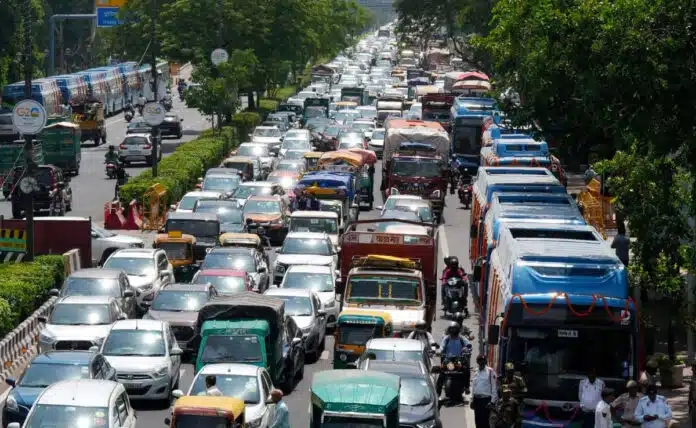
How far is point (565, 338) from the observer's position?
68.5 feet

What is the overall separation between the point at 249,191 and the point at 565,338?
97.6ft

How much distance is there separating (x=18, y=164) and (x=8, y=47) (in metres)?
44.5

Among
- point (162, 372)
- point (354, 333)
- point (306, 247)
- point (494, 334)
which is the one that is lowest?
point (306, 247)

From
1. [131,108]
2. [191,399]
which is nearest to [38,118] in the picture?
[191,399]

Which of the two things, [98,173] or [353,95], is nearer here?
[98,173]

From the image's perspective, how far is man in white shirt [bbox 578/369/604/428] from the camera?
2017 centimetres

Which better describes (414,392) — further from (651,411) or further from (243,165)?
(243,165)

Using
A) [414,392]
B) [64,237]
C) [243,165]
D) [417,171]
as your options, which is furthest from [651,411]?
[243,165]

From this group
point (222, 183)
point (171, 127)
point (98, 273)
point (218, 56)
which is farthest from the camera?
point (171, 127)

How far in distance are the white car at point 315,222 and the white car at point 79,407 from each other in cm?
2115

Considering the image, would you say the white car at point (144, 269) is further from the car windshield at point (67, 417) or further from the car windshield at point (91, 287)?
the car windshield at point (67, 417)

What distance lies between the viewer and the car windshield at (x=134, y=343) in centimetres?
2594

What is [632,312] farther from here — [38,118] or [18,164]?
[18,164]

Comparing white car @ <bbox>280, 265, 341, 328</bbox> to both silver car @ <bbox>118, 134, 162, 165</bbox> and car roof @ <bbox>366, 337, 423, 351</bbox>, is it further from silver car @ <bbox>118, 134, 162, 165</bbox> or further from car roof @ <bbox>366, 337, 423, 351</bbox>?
silver car @ <bbox>118, 134, 162, 165</bbox>
